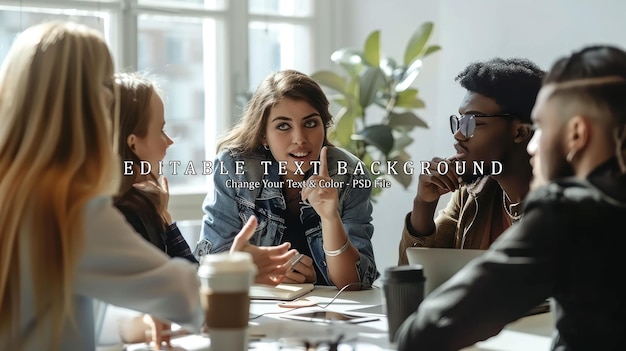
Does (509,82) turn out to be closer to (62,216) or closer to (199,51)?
(62,216)

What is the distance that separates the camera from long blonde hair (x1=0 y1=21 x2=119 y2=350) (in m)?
1.13

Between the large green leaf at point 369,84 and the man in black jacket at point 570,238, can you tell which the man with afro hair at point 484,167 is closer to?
the man in black jacket at point 570,238

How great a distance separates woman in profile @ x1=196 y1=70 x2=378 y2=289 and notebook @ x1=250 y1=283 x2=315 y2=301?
0.16m

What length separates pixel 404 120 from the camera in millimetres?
2816

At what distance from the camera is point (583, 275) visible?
1.07 meters

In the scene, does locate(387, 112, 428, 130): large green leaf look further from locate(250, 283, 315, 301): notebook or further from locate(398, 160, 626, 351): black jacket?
locate(398, 160, 626, 351): black jacket

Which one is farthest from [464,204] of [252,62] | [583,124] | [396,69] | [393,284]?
[252,62]

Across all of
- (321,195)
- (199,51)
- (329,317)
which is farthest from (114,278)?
(199,51)

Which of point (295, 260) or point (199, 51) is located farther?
A: point (199, 51)

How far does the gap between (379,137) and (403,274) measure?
1.53 meters

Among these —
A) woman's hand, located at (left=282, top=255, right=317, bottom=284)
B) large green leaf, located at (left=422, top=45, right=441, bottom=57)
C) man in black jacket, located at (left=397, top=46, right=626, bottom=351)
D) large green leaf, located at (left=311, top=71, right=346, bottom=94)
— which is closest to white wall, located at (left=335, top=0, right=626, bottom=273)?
large green leaf, located at (left=422, top=45, right=441, bottom=57)

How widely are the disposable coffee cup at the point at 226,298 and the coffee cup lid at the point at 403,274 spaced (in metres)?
0.24

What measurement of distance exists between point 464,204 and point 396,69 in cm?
113

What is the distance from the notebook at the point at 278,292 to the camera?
176 centimetres
